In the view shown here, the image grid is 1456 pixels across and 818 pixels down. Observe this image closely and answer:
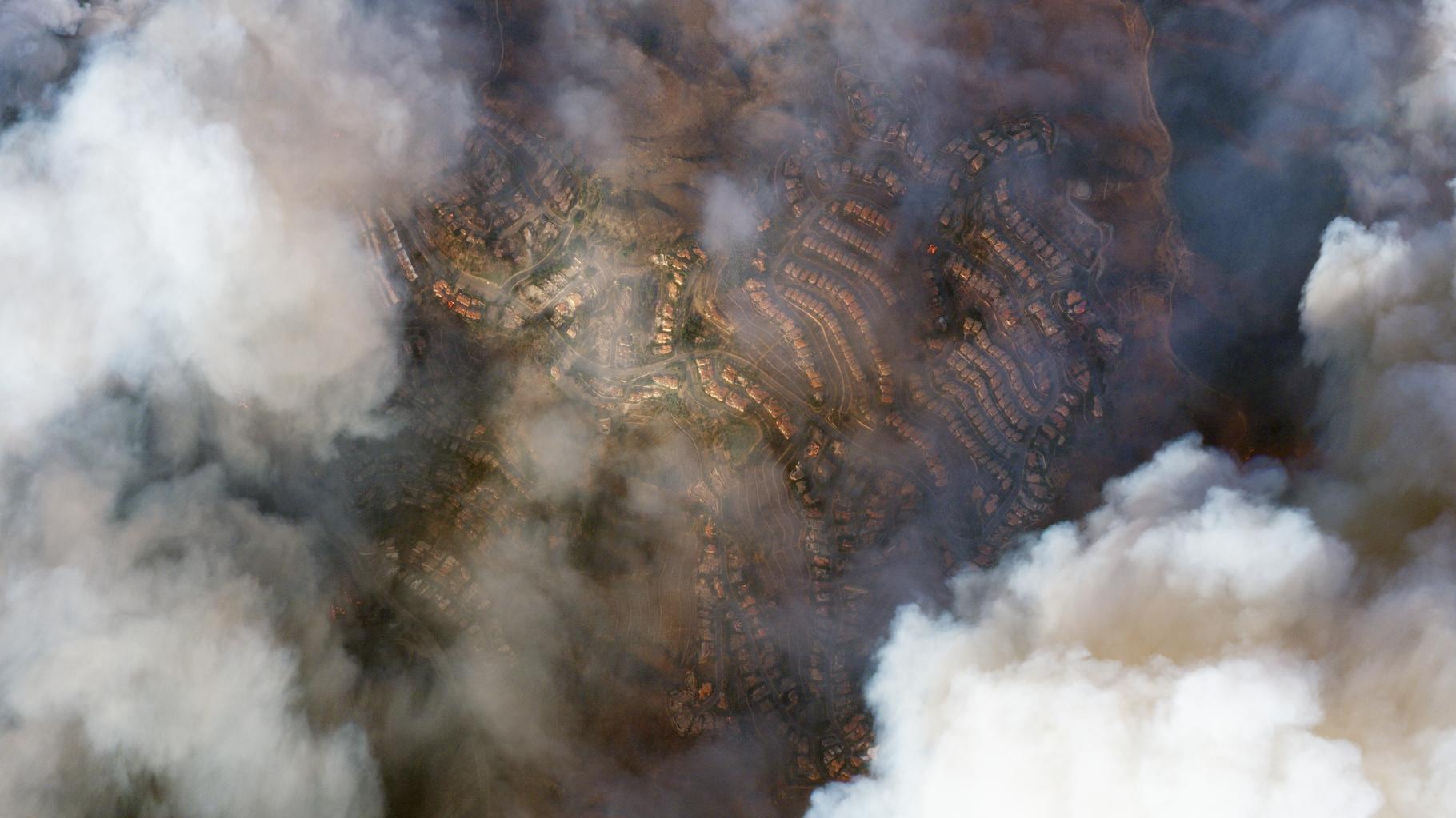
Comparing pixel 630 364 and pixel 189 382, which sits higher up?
pixel 630 364

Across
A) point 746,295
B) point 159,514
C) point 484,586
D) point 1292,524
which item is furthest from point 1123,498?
point 159,514

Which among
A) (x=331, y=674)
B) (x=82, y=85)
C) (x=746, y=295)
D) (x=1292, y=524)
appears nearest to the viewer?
(x=1292, y=524)

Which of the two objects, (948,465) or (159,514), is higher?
(948,465)

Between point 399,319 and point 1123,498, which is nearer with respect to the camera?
point 1123,498

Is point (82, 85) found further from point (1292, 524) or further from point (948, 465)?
point (1292, 524)

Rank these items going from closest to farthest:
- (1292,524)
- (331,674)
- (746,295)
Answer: (1292,524) → (331,674) → (746,295)

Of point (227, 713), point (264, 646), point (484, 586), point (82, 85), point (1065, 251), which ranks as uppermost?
point (1065, 251)
